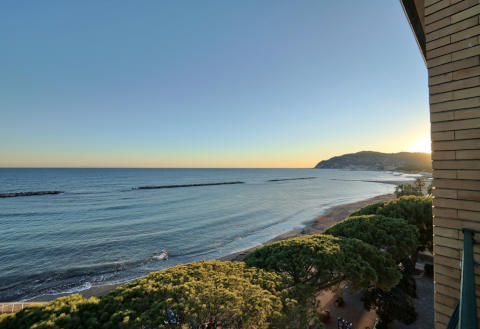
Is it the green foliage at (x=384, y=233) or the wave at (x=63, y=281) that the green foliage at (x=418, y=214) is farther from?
the wave at (x=63, y=281)

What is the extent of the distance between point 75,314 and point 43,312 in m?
0.46

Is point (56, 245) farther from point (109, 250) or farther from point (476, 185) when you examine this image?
point (476, 185)

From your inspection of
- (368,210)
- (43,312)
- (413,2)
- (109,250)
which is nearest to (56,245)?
(109,250)

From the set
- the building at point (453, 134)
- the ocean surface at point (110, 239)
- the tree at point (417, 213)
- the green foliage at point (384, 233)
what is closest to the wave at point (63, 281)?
the ocean surface at point (110, 239)

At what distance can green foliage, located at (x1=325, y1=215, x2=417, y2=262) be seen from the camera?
25.8 ft

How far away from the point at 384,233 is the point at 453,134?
624 centimetres

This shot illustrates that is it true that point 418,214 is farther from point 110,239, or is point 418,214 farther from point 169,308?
point 110,239

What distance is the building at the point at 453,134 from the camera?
2.88 metres

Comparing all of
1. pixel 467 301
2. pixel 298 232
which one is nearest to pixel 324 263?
pixel 467 301

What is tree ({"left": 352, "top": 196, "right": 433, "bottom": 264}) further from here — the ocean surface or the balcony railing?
the ocean surface

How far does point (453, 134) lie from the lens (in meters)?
3.05

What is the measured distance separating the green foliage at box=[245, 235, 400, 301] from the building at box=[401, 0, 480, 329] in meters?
2.63

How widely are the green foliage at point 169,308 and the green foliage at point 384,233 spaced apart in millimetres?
5159

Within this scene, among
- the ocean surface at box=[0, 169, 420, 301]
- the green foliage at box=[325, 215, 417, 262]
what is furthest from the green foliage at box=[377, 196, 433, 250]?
the ocean surface at box=[0, 169, 420, 301]
